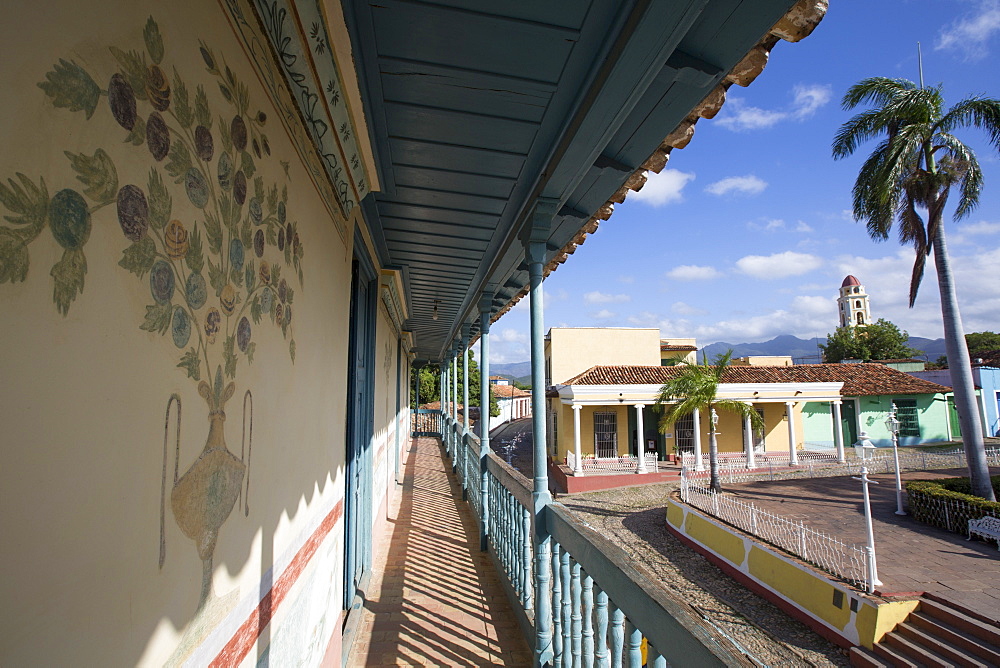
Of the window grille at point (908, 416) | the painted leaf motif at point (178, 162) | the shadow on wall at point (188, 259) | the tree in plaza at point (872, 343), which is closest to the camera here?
the shadow on wall at point (188, 259)

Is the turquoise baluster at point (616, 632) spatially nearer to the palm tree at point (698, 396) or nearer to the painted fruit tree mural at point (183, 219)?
the painted fruit tree mural at point (183, 219)

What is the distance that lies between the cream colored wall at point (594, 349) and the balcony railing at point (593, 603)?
22.7m

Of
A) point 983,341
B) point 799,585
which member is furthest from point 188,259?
point 983,341

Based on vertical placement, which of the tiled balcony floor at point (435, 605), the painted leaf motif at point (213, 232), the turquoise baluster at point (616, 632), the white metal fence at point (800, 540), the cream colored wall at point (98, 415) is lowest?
the white metal fence at point (800, 540)

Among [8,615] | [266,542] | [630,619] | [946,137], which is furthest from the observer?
[946,137]

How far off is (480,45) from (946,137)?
15.4 metres

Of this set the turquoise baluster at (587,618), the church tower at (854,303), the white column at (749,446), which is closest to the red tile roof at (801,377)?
the white column at (749,446)

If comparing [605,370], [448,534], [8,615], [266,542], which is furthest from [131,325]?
[605,370]

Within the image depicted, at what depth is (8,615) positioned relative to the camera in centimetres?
50

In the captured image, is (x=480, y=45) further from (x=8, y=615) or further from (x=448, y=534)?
(x=448, y=534)

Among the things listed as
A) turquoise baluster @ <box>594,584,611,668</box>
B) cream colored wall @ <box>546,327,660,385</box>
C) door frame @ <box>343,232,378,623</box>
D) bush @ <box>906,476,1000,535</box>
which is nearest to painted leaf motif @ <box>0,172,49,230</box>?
turquoise baluster @ <box>594,584,611,668</box>

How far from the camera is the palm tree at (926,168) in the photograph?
11.3 m

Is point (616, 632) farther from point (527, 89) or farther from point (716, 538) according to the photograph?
point (716, 538)

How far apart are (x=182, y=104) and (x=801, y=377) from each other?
22.0 meters
